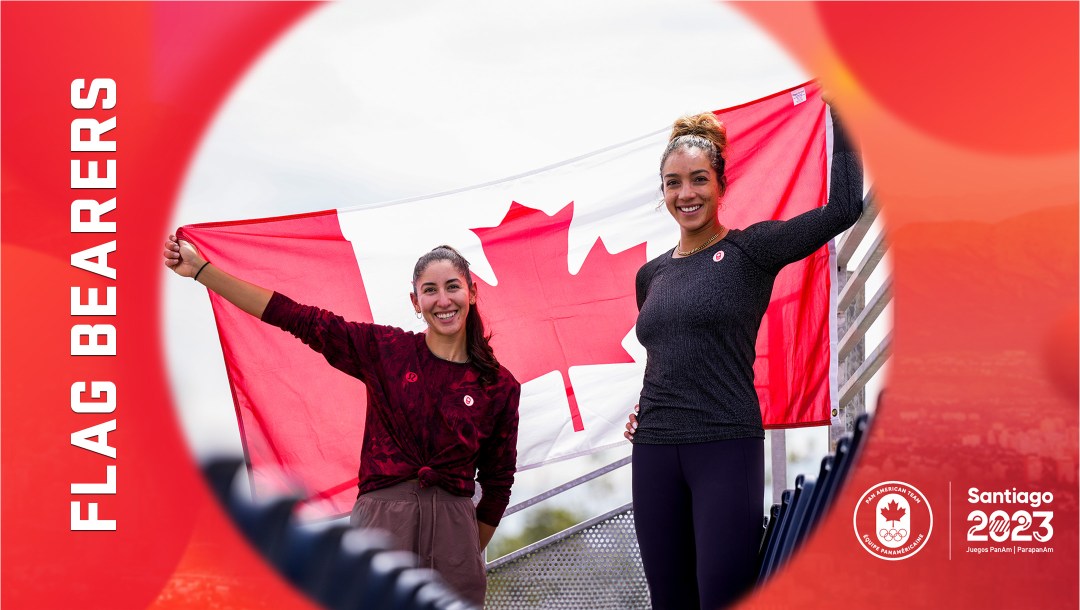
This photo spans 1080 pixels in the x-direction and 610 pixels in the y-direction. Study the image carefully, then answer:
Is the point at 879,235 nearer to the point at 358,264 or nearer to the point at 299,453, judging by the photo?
the point at 358,264

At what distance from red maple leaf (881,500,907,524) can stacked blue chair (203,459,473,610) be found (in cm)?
269

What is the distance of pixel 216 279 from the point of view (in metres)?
2.63

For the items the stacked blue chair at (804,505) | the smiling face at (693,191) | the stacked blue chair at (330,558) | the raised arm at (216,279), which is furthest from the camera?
the raised arm at (216,279)

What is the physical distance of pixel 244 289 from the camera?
262 centimetres

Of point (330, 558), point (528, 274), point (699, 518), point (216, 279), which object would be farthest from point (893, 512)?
point (330, 558)

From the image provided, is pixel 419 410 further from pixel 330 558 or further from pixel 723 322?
pixel 330 558

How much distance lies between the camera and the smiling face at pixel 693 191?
2.36 metres

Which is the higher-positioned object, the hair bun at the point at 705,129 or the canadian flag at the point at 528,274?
the hair bun at the point at 705,129

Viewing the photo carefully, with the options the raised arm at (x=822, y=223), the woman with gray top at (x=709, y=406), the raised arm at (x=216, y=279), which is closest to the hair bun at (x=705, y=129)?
the woman with gray top at (x=709, y=406)

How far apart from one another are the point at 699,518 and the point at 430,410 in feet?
2.36

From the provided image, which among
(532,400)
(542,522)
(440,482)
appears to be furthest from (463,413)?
(542,522)

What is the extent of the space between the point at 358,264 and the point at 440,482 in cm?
127

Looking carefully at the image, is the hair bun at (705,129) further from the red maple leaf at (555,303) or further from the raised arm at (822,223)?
the red maple leaf at (555,303)

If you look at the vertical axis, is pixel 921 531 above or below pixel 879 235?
below
